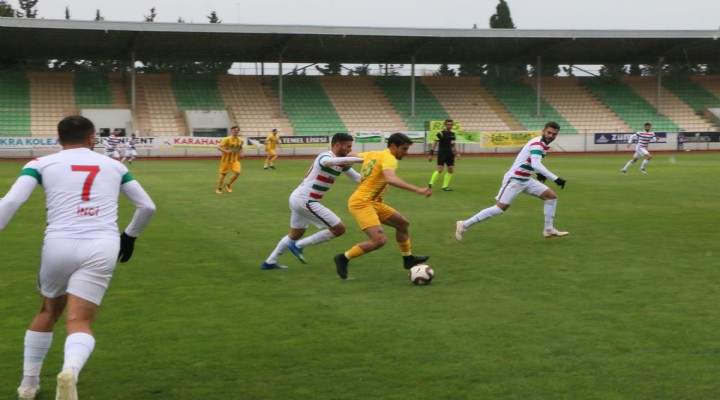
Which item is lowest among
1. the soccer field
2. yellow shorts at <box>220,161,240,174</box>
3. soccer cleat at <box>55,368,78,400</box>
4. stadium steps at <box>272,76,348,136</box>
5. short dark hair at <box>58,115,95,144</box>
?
the soccer field

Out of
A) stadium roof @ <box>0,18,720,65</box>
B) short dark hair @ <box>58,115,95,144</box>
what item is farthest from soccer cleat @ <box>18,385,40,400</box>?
stadium roof @ <box>0,18,720,65</box>

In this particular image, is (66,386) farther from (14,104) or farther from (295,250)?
(14,104)

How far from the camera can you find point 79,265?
4824 millimetres

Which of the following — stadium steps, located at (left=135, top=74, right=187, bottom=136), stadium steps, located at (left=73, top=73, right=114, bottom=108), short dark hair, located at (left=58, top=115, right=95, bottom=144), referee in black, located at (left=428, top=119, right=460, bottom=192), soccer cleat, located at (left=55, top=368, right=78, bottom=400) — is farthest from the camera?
stadium steps, located at (left=73, top=73, right=114, bottom=108)

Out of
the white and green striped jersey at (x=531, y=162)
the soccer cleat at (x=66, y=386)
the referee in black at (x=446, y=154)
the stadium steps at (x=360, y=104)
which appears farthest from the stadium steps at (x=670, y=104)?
the soccer cleat at (x=66, y=386)

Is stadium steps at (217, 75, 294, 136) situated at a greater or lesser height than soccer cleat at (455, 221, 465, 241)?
greater

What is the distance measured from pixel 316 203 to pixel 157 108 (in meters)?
43.5

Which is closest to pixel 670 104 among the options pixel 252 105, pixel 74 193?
pixel 252 105

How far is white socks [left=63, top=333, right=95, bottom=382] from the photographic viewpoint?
4535 mm

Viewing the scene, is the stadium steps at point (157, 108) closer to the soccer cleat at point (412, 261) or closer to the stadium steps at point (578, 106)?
the stadium steps at point (578, 106)

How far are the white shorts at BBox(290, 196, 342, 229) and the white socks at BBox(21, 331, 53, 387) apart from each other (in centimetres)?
519

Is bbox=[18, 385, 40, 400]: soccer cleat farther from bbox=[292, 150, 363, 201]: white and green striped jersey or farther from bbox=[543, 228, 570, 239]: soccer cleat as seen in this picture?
bbox=[543, 228, 570, 239]: soccer cleat

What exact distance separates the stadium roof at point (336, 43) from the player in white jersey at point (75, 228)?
139 ft

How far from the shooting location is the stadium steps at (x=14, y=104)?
46562mm
